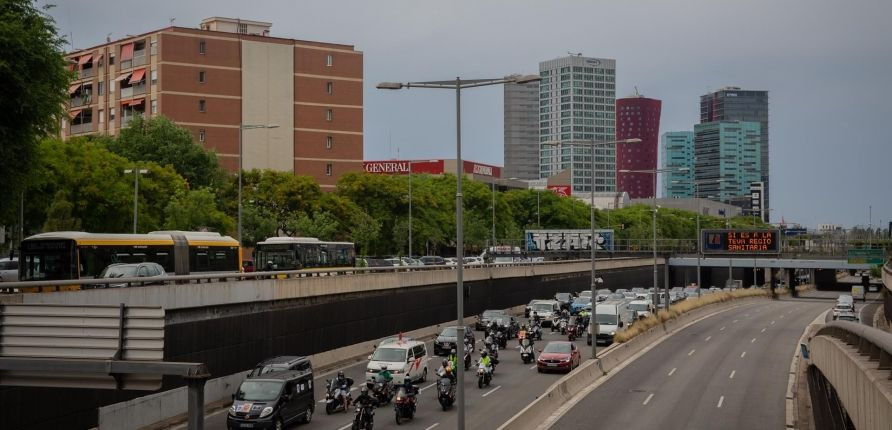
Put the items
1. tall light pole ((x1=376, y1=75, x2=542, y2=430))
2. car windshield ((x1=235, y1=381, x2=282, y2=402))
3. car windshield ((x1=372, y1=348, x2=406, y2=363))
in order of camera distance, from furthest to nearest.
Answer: car windshield ((x1=372, y1=348, x2=406, y2=363)) → car windshield ((x1=235, y1=381, x2=282, y2=402)) → tall light pole ((x1=376, y1=75, x2=542, y2=430))

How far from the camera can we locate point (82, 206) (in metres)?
60.1

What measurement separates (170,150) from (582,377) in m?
54.6

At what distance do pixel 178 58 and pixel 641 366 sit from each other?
62637mm

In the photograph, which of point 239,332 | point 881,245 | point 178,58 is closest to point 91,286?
point 239,332

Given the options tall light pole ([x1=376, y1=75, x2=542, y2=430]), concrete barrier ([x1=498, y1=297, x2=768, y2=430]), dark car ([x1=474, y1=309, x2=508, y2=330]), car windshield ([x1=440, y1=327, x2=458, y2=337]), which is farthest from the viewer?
dark car ([x1=474, y1=309, x2=508, y2=330])

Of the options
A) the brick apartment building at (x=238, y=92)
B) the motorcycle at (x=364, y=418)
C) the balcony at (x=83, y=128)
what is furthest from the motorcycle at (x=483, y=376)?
the balcony at (x=83, y=128)

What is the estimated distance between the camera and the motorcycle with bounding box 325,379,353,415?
32.5 meters

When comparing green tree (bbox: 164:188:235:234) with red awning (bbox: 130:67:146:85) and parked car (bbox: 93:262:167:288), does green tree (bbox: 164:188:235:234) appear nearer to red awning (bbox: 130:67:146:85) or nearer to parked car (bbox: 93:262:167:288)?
parked car (bbox: 93:262:167:288)

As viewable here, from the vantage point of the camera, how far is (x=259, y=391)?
28828 mm

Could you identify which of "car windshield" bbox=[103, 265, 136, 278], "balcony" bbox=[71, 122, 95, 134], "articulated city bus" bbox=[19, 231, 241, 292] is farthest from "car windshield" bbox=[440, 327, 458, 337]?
"balcony" bbox=[71, 122, 95, 134]

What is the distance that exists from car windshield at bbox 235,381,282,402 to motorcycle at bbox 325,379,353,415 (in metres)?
3.77

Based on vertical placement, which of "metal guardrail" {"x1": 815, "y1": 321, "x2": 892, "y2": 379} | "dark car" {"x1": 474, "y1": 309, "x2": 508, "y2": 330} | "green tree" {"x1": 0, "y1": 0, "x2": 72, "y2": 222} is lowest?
"dark car" {"x1": 474, "y1": 309, "x2": 508, "y2": 330}

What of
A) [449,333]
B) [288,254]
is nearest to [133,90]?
[288,254]

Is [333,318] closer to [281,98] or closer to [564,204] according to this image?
[281,98]
